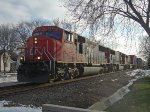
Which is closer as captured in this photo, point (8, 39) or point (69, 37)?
point (69, 37)

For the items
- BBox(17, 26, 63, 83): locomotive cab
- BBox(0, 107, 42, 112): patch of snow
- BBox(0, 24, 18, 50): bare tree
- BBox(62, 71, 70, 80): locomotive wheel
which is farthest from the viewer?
BBox(0, 24, 18, 50): bare tree

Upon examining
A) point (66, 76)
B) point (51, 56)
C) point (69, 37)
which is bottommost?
point (66, 76)

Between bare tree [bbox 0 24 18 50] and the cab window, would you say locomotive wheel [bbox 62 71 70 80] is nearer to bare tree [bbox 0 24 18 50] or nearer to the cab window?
the cab window

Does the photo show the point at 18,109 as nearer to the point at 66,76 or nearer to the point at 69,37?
the point at 66,76

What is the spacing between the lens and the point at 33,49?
22.7 meters

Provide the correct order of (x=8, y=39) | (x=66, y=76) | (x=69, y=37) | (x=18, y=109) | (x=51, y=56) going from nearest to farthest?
(x=18, y=109), (x=51, y=56), (x=66, y=76), (x=69, y=37), (x=8, y=39)

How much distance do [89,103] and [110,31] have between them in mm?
4106

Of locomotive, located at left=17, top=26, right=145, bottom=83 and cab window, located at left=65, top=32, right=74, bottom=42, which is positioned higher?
cab window, located at left=65, top=32, right=74, bottom=42

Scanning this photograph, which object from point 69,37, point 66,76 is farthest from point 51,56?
point 69,37

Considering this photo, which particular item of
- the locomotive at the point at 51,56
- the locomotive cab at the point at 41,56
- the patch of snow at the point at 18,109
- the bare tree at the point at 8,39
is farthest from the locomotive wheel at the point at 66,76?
the bare tree at the point at 8,39

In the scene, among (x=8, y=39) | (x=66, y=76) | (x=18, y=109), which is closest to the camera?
(x=18, y=109)

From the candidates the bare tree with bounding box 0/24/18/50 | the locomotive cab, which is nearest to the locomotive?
the locomotive cab

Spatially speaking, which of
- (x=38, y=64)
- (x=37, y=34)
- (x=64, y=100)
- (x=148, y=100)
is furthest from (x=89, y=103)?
(x=37, y=34)

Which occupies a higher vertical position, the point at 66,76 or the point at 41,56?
the point at 41,56
